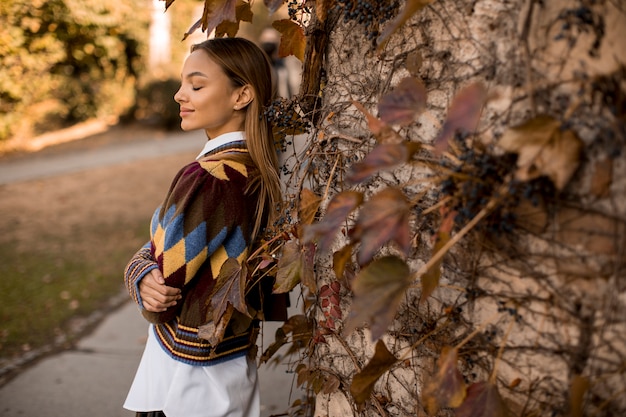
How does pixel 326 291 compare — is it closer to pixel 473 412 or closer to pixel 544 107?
pixel 473 412

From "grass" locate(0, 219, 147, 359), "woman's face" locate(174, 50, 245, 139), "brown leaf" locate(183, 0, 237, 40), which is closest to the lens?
"brown leaf" locate(183, 0, 237, 40)

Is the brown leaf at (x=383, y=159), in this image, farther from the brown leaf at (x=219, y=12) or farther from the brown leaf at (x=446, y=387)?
the brown leaf at (x=219, y=12)

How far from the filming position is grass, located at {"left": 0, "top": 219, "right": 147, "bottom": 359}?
387 centimetres

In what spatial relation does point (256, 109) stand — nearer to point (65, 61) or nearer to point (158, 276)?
point (158, 276)

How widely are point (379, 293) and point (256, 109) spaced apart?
102 cm

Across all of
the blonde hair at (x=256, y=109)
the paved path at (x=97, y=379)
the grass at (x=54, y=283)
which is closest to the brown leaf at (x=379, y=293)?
the blonde hair at (x=256, y=109)

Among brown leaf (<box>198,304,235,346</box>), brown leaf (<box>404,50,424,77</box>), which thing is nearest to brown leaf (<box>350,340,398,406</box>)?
brown leaf (<box>198,304,235,346</box>)

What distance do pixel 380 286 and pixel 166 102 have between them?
38.4 feet

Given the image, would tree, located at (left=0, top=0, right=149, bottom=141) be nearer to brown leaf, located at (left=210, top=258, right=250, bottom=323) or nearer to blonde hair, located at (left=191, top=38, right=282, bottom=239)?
blonde hair, located at (left=191, top=38, right=282, bottom=239)

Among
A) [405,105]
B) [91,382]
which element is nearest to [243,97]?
[405,105]

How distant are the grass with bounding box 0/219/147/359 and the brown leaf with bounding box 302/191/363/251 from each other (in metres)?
3.18

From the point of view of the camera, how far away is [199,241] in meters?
1.70

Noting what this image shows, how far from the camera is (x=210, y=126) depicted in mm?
1937

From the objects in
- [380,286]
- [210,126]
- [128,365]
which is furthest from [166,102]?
[380,286]
